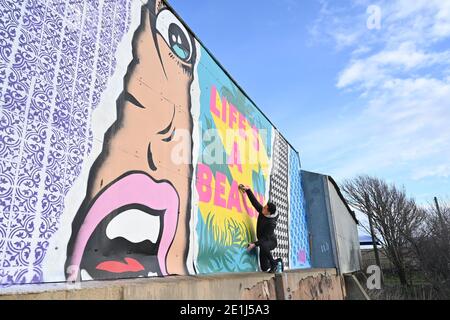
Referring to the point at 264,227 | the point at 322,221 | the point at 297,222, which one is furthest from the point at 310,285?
the point at 322,221

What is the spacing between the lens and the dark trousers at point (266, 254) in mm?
5830

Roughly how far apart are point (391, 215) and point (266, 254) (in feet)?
66.3

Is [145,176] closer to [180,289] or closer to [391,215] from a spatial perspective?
[180,289]

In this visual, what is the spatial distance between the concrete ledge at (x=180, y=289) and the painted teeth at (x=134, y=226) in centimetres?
42

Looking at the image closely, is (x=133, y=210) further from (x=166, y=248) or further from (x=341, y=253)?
(x=341, y=253)

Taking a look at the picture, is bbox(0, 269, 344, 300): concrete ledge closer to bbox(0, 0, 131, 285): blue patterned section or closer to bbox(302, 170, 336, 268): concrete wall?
bbox(0, 0, 131, 285): blue patterned section

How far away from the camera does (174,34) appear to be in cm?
465

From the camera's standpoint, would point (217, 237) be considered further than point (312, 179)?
No

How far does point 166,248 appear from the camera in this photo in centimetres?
369

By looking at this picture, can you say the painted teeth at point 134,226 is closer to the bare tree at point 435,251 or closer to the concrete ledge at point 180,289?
the concrete ledge at point 180,289

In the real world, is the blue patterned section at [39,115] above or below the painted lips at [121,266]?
above

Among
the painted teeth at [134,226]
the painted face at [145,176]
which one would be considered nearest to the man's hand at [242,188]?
the painted face at [145,176]
